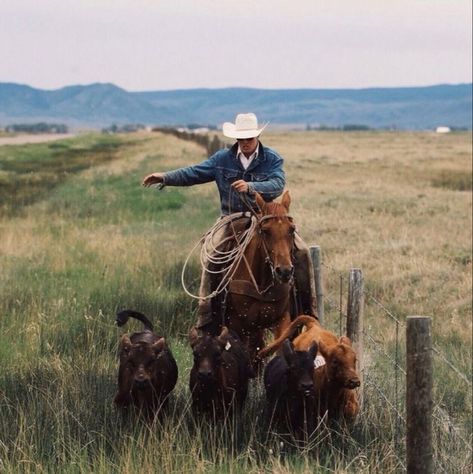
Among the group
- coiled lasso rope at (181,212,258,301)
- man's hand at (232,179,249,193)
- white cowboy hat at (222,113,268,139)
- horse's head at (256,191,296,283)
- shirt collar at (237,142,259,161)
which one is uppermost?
white cowboy hat at (222,113,268,139)

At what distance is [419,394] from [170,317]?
550 cm

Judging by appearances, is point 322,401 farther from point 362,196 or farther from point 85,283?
point 362,196

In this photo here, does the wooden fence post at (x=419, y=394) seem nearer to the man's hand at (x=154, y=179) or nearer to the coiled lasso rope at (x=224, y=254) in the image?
the coiled lasso rope at (x=224, y=254)

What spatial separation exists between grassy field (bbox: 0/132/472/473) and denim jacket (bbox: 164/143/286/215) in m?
1.57

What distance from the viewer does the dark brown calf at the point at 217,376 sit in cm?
690

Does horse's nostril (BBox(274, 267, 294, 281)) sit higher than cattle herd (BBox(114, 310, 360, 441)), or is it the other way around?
horse's nostril (BBox(274, 267, 294, 281))

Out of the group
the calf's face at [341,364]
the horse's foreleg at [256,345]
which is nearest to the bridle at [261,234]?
the horse's foreleg at [256,345]

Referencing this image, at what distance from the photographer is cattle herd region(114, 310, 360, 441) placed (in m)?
6.79

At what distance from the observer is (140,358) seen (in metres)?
6.98

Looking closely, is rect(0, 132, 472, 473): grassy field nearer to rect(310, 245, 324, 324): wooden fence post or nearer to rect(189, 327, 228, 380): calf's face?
rect(189, 327, 228, 380): calf's face

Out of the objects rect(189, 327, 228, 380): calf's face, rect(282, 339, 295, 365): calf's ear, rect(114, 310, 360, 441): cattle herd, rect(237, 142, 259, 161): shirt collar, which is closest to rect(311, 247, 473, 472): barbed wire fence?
rect(114, 310, 360, 441): cattle herd

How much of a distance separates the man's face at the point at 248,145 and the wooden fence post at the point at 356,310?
1718 mm

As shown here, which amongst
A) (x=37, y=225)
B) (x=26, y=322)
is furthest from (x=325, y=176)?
(x=26, y=322)

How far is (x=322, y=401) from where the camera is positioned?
7.18 m
